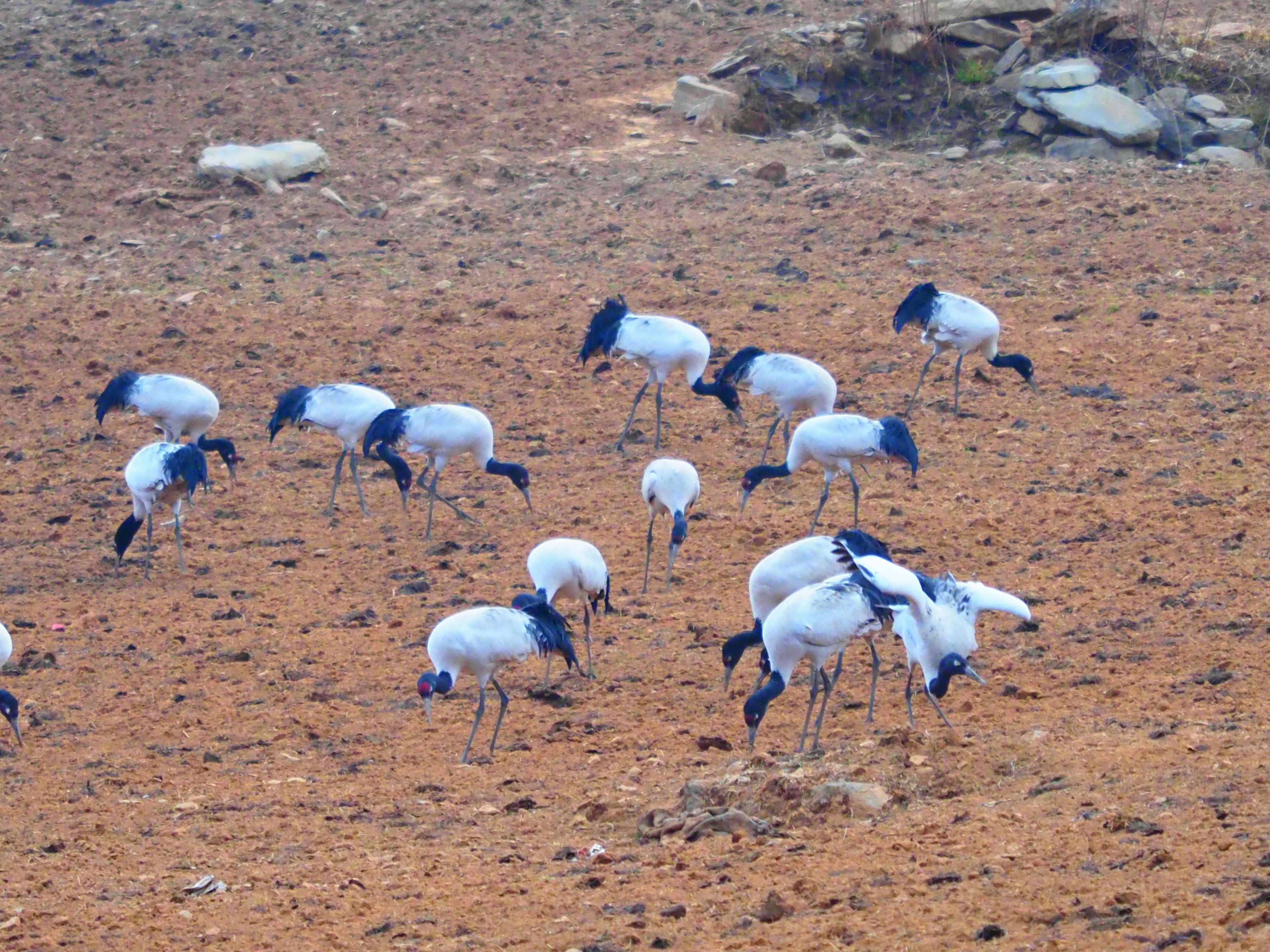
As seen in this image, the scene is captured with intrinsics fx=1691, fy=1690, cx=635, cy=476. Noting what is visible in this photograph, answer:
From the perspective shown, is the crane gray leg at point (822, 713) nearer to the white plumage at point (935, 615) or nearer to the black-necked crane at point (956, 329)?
the white plumage at point (935, 615)

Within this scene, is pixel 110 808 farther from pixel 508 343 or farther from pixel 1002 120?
pixel 1002 120

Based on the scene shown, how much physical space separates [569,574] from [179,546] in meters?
3.17

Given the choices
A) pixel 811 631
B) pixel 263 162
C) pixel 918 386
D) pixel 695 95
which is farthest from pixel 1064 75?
pixel 811 631

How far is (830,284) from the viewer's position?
15.3 m

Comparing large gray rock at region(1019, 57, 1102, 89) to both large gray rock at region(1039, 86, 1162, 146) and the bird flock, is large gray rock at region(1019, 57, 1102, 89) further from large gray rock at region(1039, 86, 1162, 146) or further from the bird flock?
the bird flock

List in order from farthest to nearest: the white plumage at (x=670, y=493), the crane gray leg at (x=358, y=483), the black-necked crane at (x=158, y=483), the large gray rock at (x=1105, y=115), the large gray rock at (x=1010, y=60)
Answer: the large gray rock at (x=1010, y=60), the large gray rock at (x=1105, y=115), the crane gray leg at (x=358, y=483), the black-necked crane at (x=158, y=483), the white plumage at (x=670, y=493)

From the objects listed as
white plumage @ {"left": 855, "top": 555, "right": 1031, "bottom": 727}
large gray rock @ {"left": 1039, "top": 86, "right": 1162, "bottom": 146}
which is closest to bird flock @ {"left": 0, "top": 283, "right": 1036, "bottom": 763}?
white plumage @ {"left": 855, "top": 555, "right": 1031, "bottom": 727}

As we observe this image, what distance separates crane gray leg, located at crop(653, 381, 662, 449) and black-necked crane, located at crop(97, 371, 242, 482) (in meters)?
3.07

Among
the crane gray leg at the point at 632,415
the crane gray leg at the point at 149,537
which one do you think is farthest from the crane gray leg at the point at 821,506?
the crane gray leg at the point at 149,537

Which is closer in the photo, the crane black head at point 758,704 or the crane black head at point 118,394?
the crane black head at point 758,704

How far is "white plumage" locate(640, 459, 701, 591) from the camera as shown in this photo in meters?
10.1

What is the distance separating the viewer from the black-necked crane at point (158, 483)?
10.8 meters

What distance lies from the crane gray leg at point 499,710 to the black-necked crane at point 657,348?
4.33 meters

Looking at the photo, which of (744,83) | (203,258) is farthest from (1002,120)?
(203,258)
